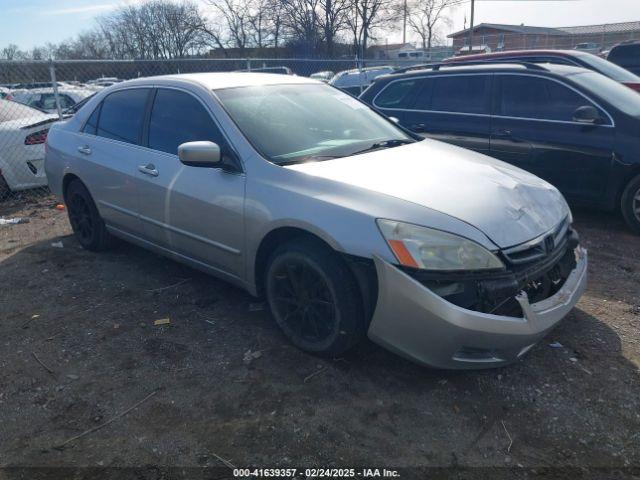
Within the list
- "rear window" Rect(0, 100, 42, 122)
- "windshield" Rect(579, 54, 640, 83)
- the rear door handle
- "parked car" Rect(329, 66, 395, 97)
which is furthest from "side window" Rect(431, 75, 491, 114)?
"parked car" Rect(329, 66, 395, 97)

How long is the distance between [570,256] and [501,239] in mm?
833

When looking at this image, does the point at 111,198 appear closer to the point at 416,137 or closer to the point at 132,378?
the point at 132,378

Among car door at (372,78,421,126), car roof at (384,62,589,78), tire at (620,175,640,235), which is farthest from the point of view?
car door at (372,78,421,126)

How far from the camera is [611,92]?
554cm

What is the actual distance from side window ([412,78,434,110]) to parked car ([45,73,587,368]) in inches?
100

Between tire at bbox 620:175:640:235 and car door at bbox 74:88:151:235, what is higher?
car door at bbox 74:88:151:235

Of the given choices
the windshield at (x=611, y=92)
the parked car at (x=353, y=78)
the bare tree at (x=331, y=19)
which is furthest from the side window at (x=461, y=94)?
the bare tree at (x=331, y=19)

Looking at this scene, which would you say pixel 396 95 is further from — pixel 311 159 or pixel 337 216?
pixel 337 216

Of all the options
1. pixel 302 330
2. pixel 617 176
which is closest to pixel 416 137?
pixel 302 330

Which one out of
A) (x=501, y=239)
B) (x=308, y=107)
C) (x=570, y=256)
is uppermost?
(x=308, y=107)

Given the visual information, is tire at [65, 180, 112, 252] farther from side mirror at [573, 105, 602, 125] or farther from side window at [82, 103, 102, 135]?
side mirror at [573, 105, 602, 125]

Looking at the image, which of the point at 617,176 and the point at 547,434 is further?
the point at 617,176

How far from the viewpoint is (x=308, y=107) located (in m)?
3.88

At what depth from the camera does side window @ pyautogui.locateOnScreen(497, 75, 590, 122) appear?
550 cm
